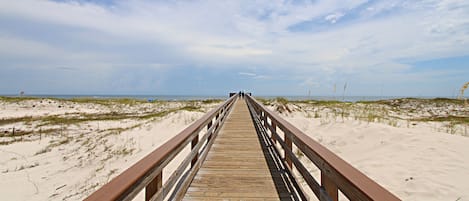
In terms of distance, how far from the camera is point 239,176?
3730 mm

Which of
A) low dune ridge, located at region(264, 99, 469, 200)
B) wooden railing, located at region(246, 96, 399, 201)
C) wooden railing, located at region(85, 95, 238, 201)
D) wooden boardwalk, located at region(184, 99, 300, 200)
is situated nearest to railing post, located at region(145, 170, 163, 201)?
wooden railing, located at region(85, 95, 238, 201)

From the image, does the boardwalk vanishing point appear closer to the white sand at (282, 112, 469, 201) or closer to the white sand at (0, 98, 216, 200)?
the white sand at (282, 112, 469, 201)

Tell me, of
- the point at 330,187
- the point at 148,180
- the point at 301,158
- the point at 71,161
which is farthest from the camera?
the point at 71,161

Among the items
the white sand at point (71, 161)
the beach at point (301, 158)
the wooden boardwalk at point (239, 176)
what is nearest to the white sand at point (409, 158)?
the beach at point (301, 158)

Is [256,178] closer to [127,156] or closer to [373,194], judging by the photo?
[373,194]

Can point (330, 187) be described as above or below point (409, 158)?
above

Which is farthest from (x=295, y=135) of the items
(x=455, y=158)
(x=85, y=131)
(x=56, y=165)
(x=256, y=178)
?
(x=85, y=131)

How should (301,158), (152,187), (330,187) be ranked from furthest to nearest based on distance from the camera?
1. (301,158)
2. (152,187)
3. (330,187)

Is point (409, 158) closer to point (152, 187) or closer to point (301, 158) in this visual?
point (301, 158)

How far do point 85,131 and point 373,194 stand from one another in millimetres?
13700

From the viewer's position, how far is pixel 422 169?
4.58 metres

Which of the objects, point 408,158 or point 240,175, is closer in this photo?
point 240,175

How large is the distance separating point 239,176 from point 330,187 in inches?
83.5

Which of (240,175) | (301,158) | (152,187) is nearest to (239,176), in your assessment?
(240,175)
